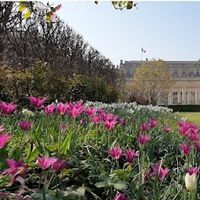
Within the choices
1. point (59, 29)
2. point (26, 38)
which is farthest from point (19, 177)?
point (59, 29)

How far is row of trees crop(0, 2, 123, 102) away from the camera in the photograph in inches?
567

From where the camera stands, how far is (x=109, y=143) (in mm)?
3613

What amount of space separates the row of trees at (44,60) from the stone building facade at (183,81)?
29.9m

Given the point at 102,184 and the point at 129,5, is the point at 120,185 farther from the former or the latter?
the point at 129,5

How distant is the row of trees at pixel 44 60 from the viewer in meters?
14.4

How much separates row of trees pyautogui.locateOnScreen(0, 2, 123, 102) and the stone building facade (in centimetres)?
2989

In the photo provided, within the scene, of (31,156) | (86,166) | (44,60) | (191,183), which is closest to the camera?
(191,183)

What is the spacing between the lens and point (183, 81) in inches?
3580

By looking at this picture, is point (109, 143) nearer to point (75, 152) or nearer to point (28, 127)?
point (75, 152)

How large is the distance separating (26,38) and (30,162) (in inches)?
1060

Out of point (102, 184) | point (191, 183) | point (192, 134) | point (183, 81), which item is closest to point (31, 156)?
point (102, 184)

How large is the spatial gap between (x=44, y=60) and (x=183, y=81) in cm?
6504

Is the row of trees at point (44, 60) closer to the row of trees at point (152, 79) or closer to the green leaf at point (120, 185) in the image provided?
the green leaf at point (120, 185)

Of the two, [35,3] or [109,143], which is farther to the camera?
[109,143]
